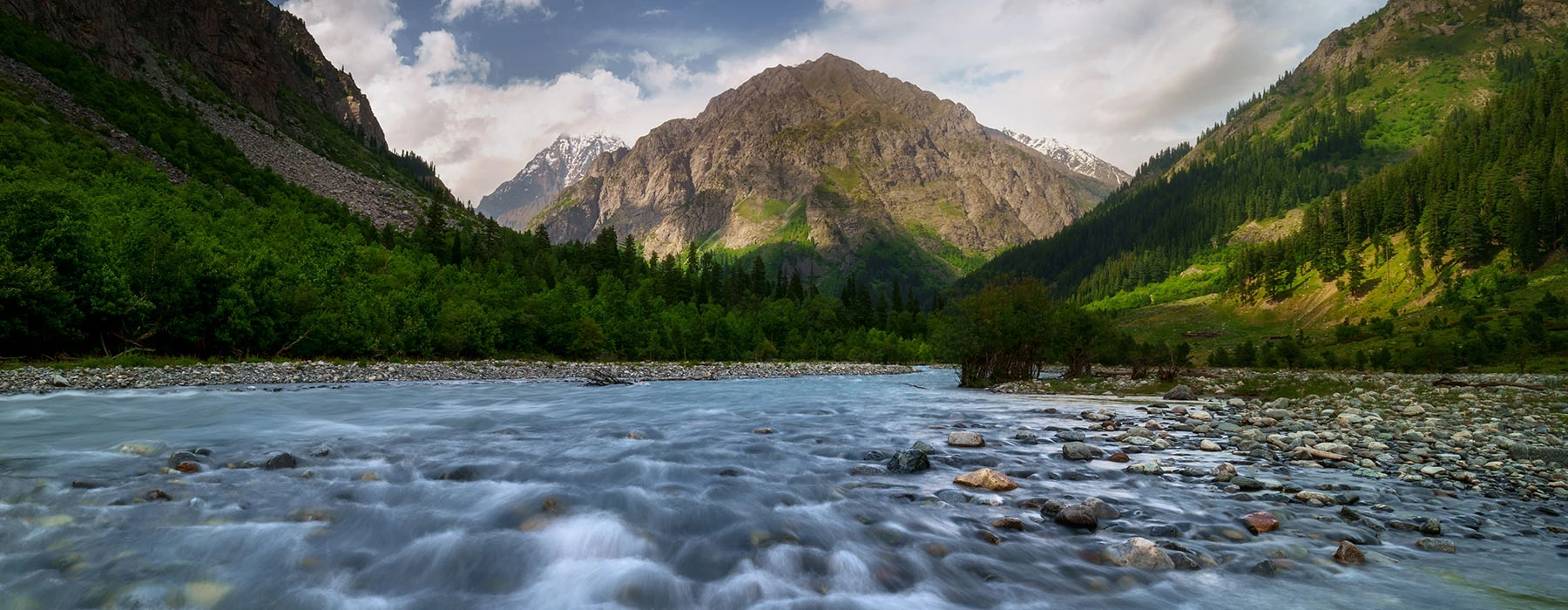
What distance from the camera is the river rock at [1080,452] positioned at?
1487 cm

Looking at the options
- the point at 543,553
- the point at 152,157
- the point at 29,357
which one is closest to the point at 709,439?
the point at 543,553

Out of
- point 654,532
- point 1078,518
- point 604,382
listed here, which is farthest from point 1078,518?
point 604,382

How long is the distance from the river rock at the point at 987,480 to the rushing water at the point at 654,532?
364 mm

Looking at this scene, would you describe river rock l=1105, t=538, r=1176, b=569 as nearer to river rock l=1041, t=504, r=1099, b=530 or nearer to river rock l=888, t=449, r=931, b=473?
river rock l=1041, t=504, r=1099, b=530

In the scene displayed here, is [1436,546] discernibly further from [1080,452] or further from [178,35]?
[178,35]

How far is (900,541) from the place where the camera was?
862 cm

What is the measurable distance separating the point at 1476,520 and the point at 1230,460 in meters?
5.46

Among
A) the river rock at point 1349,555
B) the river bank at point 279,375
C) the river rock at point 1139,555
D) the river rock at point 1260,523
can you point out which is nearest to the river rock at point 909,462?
the river rock at point 1139,555

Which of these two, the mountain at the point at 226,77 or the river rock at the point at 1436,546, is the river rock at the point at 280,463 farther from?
the mountain at the point at 226,77

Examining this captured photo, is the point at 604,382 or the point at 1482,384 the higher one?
the point at 1482,384

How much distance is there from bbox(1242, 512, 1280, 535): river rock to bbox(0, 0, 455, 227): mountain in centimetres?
14714

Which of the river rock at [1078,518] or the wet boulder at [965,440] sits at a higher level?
the river rock at [1078,518]

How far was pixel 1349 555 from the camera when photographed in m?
7.40

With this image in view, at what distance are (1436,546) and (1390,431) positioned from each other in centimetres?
1318
